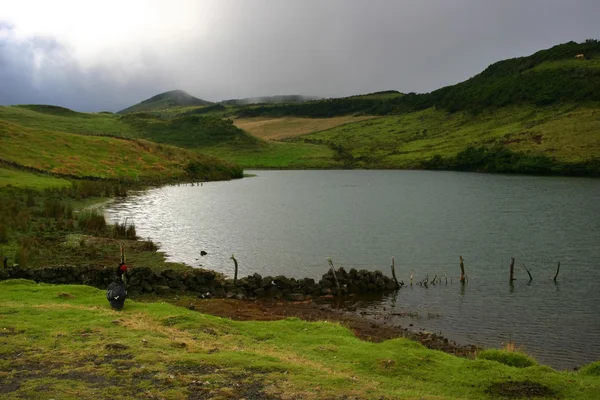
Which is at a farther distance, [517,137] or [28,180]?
[517,137]

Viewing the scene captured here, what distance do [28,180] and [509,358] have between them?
66.3 m

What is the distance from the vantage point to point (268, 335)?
2003cm

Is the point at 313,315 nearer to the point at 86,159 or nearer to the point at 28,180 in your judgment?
the point at 28,180

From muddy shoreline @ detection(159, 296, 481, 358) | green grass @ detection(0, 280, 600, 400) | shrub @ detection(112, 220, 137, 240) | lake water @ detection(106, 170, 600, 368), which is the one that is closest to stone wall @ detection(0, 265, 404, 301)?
muddy shoreline @ detection(159, 296, 481, 358)

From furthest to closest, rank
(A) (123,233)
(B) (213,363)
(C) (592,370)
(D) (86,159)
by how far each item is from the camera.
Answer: (D) (86,159)
(A) (123,233)
(C) (592,370)
(B) (213,363)

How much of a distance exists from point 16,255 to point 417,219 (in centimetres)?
4970

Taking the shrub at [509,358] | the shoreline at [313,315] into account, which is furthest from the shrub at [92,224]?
the shrub at [509,358]

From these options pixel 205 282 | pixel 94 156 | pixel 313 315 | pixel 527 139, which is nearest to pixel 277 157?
pixel 527 139

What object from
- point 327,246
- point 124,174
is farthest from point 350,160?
point 327,246

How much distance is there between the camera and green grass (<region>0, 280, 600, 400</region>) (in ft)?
43.0

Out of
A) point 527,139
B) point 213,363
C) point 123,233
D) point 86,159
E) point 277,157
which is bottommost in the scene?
point 123,233

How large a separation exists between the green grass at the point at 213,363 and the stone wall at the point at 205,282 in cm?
775

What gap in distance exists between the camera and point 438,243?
5234cm

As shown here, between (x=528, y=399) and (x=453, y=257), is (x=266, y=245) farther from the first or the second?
(x=528, y=399)
